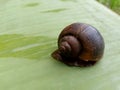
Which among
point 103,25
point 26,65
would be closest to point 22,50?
point 26,65

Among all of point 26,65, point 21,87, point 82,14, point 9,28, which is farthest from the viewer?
point 82,14

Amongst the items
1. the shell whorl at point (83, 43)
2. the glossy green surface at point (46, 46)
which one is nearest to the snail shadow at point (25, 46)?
the glossy green surface at point (46, 46)

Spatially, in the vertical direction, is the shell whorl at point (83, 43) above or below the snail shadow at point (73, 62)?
above

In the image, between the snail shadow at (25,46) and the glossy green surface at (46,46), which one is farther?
the snail shadow at (25,46)

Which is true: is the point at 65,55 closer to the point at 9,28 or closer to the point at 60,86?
the point at 60,86

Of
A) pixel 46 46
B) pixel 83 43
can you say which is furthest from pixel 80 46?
pixel 46 46

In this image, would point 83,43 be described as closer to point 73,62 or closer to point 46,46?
point 73,62

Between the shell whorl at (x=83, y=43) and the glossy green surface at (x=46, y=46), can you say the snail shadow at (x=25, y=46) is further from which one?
the shell whorl at (x=83, y=43)

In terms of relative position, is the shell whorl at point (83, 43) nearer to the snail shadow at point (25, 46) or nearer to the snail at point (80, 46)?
the snail at point (80, 46)

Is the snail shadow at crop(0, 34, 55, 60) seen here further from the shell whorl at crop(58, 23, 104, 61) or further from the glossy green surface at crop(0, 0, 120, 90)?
the shell whorl at crop(58, 23, 104, 61)
